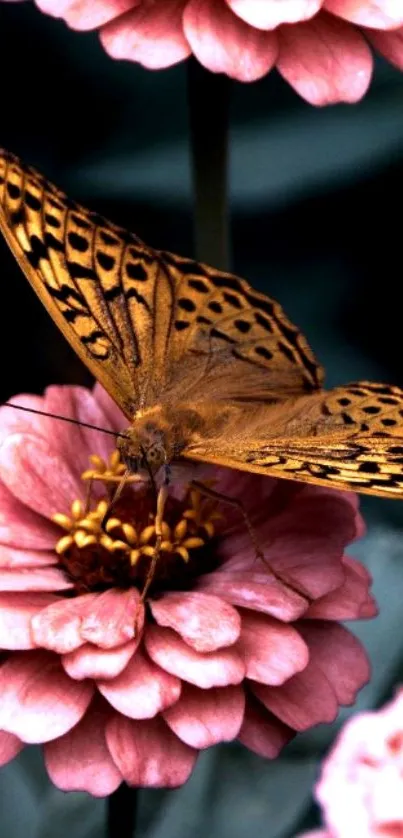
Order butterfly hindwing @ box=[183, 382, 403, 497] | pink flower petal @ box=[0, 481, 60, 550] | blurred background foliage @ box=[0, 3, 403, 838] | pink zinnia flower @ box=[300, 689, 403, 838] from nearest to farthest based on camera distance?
pink zinnia flower @ box=[300, 689, 403, 838], butterfly hindwing @ box=[183, 382, 403, 497], pink flower petal @ box=[0, 481, 60, 550], blurred background foliage @ box=[0, 3, 403, 838]

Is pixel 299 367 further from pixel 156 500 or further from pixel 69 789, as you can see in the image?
pixel 69 789

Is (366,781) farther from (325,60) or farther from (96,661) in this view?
(325,60)

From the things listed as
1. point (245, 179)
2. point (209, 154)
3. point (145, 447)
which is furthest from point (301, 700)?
point (245, 179)

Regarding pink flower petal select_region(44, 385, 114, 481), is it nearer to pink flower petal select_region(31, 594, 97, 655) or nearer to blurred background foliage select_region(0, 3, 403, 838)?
pink flower petal select_region(31, 594, 97, 655)

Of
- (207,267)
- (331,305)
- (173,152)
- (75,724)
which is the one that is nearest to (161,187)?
(173,152)

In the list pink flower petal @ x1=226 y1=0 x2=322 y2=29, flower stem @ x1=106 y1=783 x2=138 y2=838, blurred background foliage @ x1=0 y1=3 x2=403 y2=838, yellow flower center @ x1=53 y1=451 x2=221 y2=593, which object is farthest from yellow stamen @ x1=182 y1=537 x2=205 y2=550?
blurred background foliage @ x1=0 y1=3 x2=403 y2=838
